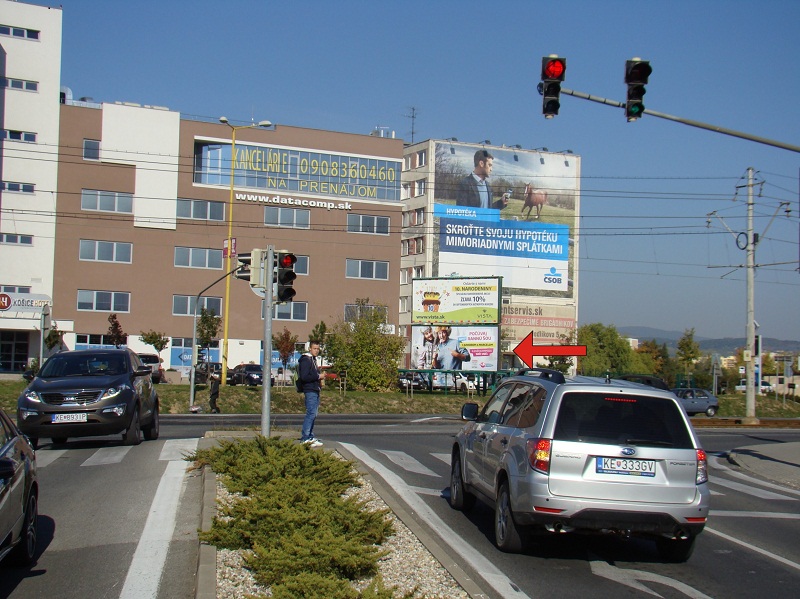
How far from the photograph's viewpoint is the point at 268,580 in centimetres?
633

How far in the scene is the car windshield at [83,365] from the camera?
52.5ft

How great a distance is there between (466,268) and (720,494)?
75622 millimetres

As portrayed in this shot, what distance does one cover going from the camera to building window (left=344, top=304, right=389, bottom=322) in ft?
180

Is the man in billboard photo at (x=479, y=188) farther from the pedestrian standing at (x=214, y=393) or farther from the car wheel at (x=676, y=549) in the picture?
the car wheel at (x=676, y=549)

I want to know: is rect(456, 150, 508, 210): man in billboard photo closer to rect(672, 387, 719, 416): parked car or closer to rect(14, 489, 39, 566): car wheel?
rect(672, 387, 719, 416): parked car

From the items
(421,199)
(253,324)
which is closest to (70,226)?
(253,324)

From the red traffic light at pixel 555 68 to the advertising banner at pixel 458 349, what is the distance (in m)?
32.2

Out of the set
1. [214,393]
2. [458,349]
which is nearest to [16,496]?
[214,393]

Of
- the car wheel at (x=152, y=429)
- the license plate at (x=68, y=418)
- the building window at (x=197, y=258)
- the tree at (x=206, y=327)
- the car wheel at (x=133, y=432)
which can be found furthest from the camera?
the building window at (x=197, y=258)

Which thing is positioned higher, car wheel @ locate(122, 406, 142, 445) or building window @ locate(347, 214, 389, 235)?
building window @ locate(347, 214, 389, 235)

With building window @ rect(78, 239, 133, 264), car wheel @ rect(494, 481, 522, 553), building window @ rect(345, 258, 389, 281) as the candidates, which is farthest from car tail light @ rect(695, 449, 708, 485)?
building window @ rect(345, 258, 389, 281)

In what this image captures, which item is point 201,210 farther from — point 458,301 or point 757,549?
point 757,549

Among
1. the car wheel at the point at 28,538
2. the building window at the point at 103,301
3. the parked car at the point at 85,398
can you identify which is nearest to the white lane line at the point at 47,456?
the parked car at the point at 85,398

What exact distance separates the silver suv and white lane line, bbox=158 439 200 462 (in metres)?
6.60
